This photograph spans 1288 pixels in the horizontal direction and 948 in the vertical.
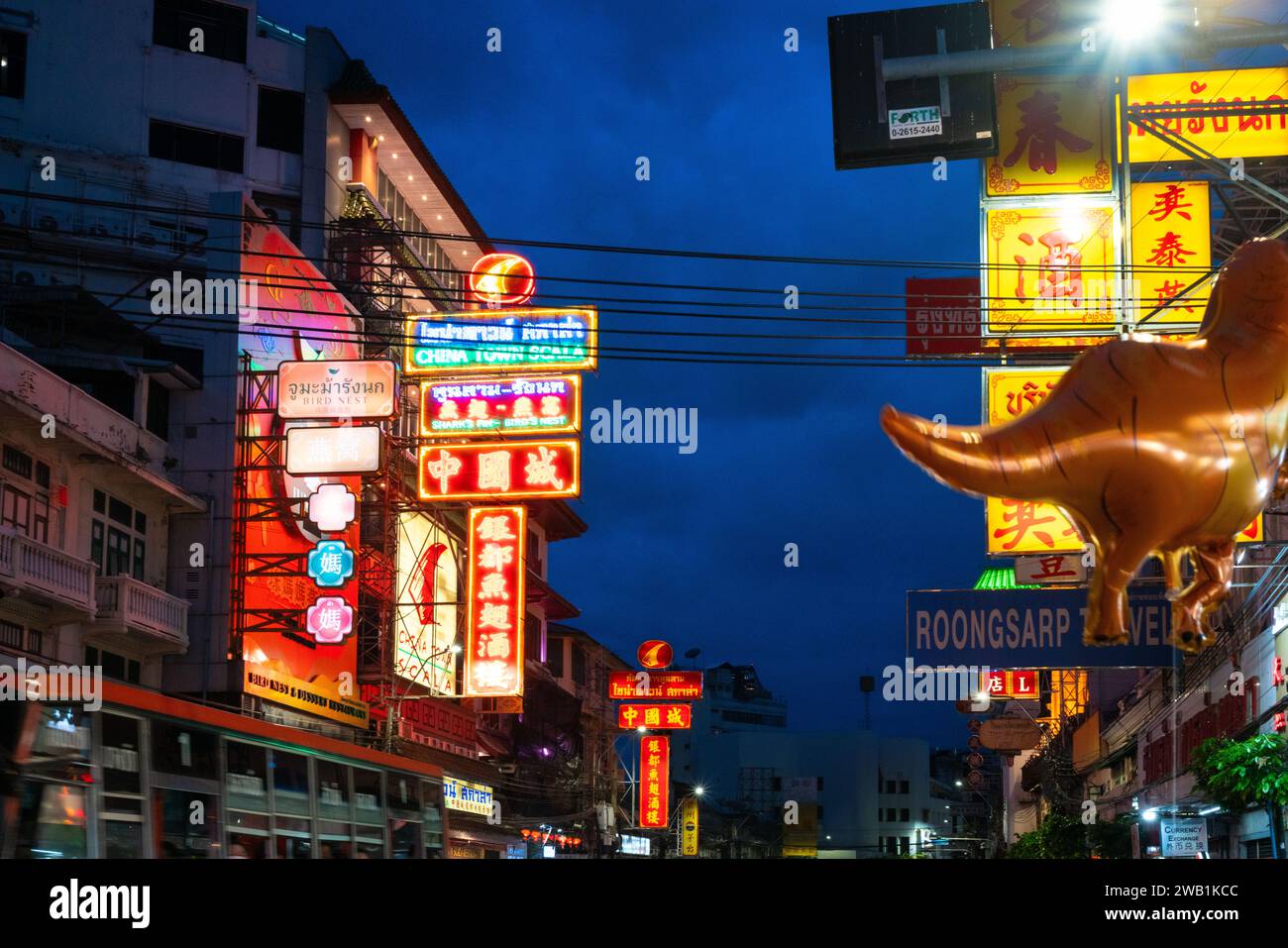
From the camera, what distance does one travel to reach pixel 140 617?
80.8 ft

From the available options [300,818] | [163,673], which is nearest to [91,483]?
[163,673]

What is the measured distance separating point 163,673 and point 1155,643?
18979mm

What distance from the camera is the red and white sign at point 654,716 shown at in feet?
198

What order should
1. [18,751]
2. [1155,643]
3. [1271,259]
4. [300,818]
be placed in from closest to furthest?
[1271,259], [18,751], [1155,643], [300,818]

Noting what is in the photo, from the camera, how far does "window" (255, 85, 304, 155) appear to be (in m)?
38.5

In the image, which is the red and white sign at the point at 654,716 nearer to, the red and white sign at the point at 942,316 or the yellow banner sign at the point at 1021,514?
the red and white sign at the point at 942,316

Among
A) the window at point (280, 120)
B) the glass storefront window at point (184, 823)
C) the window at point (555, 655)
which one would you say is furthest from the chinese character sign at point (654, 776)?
the glass storefront window at point (184, 823)

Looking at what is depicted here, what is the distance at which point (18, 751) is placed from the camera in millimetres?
→ 10242

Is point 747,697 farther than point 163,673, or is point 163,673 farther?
point 747,697

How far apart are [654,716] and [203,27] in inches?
1295

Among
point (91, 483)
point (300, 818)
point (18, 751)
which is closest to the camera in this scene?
point (18, 751)

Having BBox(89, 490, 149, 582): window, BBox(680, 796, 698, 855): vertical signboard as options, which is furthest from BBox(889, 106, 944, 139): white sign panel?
BBox(680, 796, 698, 855): vertical signboard

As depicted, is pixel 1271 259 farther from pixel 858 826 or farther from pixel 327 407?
pixel 858 826

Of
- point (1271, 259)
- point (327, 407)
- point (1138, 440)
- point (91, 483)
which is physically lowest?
point (1138, 440)
